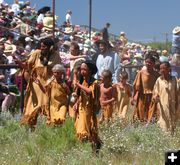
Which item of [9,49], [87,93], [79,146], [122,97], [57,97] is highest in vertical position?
[9,49]

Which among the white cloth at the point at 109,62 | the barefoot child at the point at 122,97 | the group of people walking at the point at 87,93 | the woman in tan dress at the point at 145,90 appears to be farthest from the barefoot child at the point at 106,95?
the barefoot child at the point at 122,97

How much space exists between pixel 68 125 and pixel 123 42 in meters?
16.6

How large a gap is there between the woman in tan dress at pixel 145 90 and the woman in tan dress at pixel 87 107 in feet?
9.41

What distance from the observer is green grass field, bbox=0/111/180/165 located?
23.9 ft

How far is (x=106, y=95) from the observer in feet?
38.6

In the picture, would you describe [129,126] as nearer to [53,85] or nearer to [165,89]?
[165,89]

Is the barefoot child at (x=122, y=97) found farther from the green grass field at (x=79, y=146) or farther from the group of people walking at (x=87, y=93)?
the green grass field at (x=79, y=146)

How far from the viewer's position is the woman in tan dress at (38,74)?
391 inches

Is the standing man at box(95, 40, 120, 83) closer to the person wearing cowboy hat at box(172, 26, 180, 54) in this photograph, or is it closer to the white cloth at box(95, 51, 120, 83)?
the white cloth at box(95, 51, 120, 83)

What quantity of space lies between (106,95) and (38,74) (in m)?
2.15

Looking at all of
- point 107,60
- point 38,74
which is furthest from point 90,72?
point 107,60

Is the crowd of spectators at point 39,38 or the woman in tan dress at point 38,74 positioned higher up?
the crowd of spectators at point 39,38

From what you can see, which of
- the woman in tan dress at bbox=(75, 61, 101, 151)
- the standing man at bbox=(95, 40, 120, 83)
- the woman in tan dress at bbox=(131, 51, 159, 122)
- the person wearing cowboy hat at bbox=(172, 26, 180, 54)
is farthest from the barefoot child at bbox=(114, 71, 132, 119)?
the woman in tan dress at bbox=(75, 61, 101, 151)

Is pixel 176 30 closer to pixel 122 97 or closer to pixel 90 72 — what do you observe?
pixel 122 97
